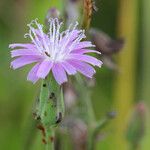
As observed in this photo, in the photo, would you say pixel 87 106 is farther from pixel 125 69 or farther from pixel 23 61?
pixel 125 69

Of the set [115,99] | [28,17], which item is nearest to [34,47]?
[115,99]

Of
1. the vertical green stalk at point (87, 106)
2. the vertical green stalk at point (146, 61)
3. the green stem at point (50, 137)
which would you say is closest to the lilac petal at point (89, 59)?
the green stem at point (50, 137)

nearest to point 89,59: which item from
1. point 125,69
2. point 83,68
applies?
point 83,68

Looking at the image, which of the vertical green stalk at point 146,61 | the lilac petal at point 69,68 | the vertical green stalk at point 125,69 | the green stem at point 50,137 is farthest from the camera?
the vertical green stalk at point 146,61

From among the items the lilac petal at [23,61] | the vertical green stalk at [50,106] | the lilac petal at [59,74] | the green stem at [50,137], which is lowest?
the green stem at [50,137]

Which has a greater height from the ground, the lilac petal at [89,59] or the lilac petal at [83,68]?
the lilac petal at [89,59]

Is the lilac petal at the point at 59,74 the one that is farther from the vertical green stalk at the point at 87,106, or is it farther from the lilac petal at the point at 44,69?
the vertical green stalk at the point at 87,106
